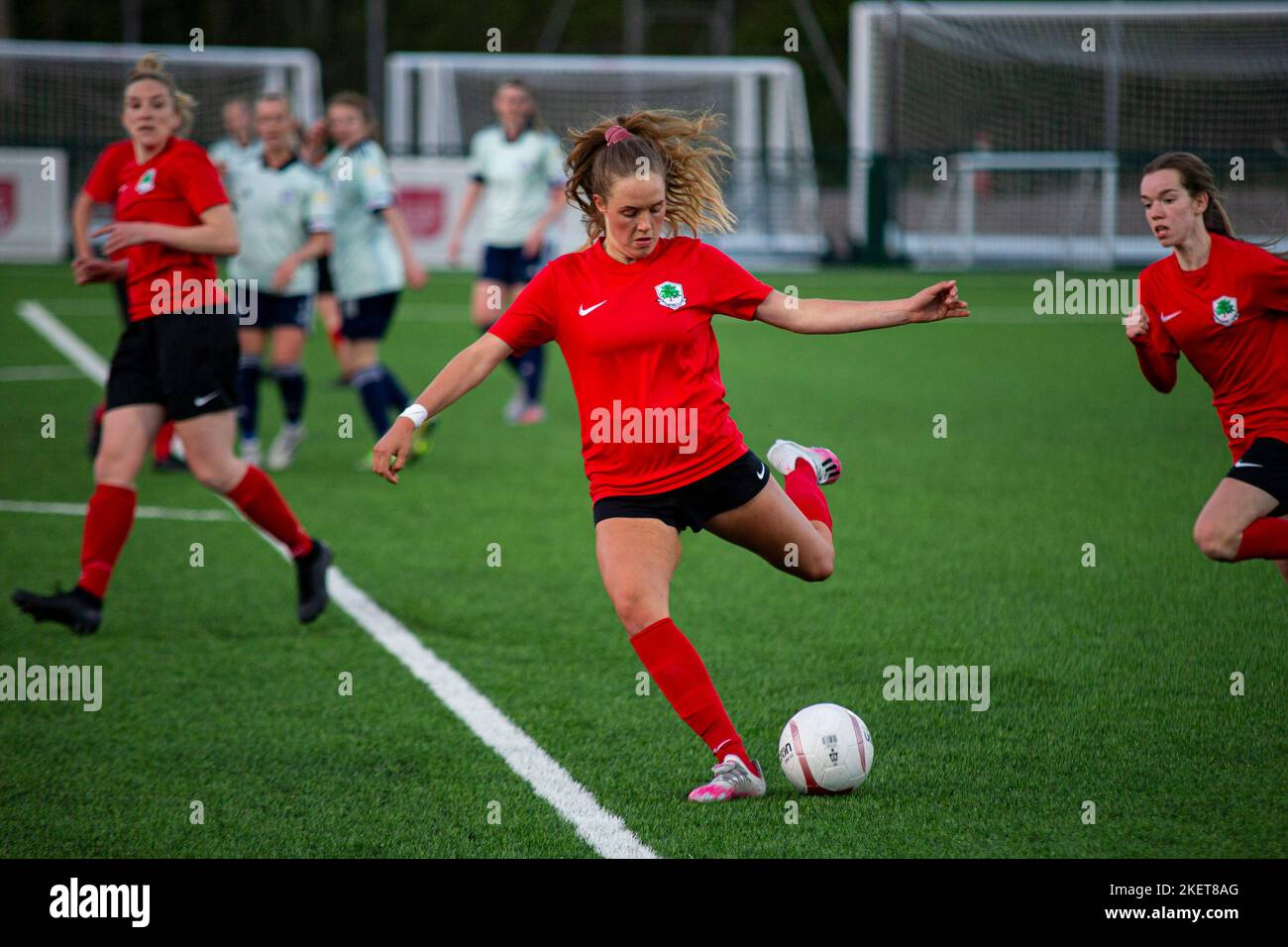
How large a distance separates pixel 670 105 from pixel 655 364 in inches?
933

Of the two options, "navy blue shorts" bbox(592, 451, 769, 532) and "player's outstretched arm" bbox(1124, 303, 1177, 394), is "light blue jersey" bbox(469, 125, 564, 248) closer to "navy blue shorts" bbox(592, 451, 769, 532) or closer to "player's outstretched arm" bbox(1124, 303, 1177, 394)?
"player's outstretched arm" bbox(1124, 303, 1177, 394)

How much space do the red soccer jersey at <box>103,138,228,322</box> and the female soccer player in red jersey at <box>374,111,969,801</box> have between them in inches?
88.6

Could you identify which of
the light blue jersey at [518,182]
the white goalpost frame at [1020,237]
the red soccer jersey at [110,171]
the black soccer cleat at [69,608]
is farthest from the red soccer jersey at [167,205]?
the white goalpost frame at [1020,237]

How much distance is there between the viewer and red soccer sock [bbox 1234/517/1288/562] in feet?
17.6

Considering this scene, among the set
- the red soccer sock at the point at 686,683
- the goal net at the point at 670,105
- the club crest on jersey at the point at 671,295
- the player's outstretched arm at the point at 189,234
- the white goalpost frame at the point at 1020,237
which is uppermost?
the goal net at the point at 670,105

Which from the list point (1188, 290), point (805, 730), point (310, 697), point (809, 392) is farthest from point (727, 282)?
point (809, 392)

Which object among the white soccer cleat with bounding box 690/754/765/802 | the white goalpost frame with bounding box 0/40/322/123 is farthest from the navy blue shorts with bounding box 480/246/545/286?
the white goalpost frame with bounding box 0/40/322/123

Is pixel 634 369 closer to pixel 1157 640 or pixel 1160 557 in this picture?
pixel 1157 640

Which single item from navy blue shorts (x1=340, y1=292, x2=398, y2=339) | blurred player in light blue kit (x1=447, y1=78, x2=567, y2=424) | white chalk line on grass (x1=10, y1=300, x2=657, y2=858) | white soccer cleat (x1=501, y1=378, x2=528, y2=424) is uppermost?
blurred player in light blue kit (x1=447, y1=78, x2=567, y2=424)

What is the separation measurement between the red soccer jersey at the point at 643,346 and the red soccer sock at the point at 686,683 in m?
0.46

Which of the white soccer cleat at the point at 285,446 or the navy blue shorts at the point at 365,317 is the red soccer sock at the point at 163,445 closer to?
the white soccer cleat at the point at 285,446

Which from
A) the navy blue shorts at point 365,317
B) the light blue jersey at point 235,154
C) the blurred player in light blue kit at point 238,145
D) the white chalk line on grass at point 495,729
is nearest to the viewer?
the white chalk line on grass at point 495,729

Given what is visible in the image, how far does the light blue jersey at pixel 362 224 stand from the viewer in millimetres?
10695

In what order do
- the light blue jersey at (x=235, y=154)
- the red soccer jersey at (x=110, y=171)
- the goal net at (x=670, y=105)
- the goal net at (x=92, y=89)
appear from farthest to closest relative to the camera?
the goal net at (x=92, y=89), the goal net at (x=670, y=105), the light blue jersey at (x=235, y=154), the red soccer jersey at (x=110, y=171)
